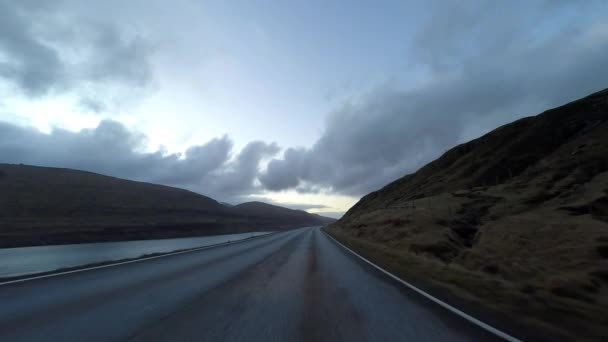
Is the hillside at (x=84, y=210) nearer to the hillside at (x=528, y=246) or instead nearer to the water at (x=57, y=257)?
the water at (x=57, y=257)

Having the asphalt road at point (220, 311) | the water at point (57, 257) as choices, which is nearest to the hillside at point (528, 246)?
the asphalt road at point (220, 311)

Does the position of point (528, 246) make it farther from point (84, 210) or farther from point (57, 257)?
point (84, 210)

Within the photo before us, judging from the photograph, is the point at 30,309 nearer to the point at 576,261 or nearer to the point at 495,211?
the point at 576,261

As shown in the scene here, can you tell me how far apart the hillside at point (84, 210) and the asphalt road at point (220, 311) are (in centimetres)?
6675

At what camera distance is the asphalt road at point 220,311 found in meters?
5.66

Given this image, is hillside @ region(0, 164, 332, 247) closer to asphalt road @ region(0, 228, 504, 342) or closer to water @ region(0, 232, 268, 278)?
A: water @ region(0, 232, 268, 278)

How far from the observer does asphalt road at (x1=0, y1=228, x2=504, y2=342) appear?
5656mm

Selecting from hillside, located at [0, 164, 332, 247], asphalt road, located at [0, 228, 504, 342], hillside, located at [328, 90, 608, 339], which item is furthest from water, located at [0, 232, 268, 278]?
hillside, located at [0, 164, 332, 247]

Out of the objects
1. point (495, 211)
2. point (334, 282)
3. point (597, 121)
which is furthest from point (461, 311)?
point (597, 121)

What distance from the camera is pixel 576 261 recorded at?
12.8 meters

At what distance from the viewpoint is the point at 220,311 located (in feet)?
23.8

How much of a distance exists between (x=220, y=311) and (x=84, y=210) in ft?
354

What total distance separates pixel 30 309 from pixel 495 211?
35.5 meters

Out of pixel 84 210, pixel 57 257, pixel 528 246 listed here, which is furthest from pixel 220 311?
pixel 84 210
